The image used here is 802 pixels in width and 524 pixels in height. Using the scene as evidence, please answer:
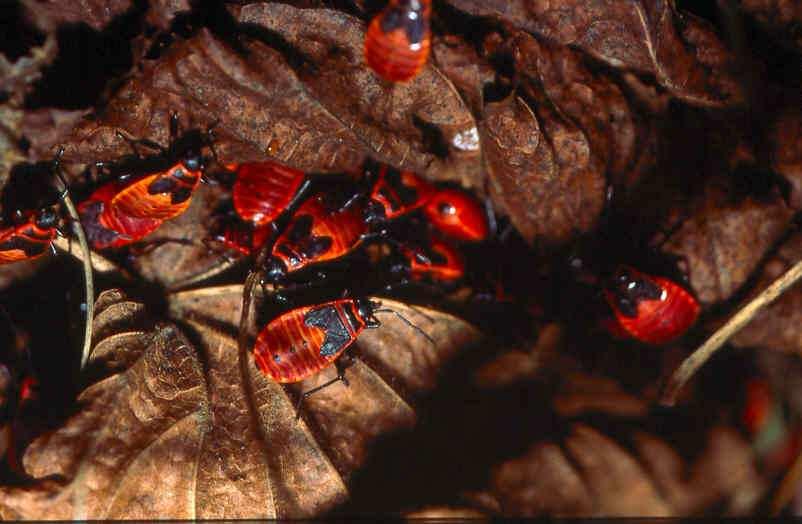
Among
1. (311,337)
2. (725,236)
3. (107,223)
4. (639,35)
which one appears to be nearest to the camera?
(639,35)

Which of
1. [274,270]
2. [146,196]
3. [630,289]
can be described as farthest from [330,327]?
[630,289]

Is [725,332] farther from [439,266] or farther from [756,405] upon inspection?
[439,266]

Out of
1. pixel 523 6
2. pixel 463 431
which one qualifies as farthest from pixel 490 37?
pixel 463 431

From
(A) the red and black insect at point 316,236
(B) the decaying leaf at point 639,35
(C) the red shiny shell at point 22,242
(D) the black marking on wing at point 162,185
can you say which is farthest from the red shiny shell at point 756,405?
(C) the red shiny shell at point 22,242

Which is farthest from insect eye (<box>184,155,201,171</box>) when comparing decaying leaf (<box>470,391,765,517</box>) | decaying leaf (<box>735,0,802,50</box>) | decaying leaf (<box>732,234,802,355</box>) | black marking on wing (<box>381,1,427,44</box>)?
decaying leaf (<box>732,234,802,355</box>)

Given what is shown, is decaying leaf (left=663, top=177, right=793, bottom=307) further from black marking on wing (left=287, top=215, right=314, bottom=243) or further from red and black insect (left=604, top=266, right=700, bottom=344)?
black marking on wing (left=287, top=215, right=314, bottom=243)

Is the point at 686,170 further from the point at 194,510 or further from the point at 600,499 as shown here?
the point at 194,510

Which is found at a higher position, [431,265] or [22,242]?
[431,265]
